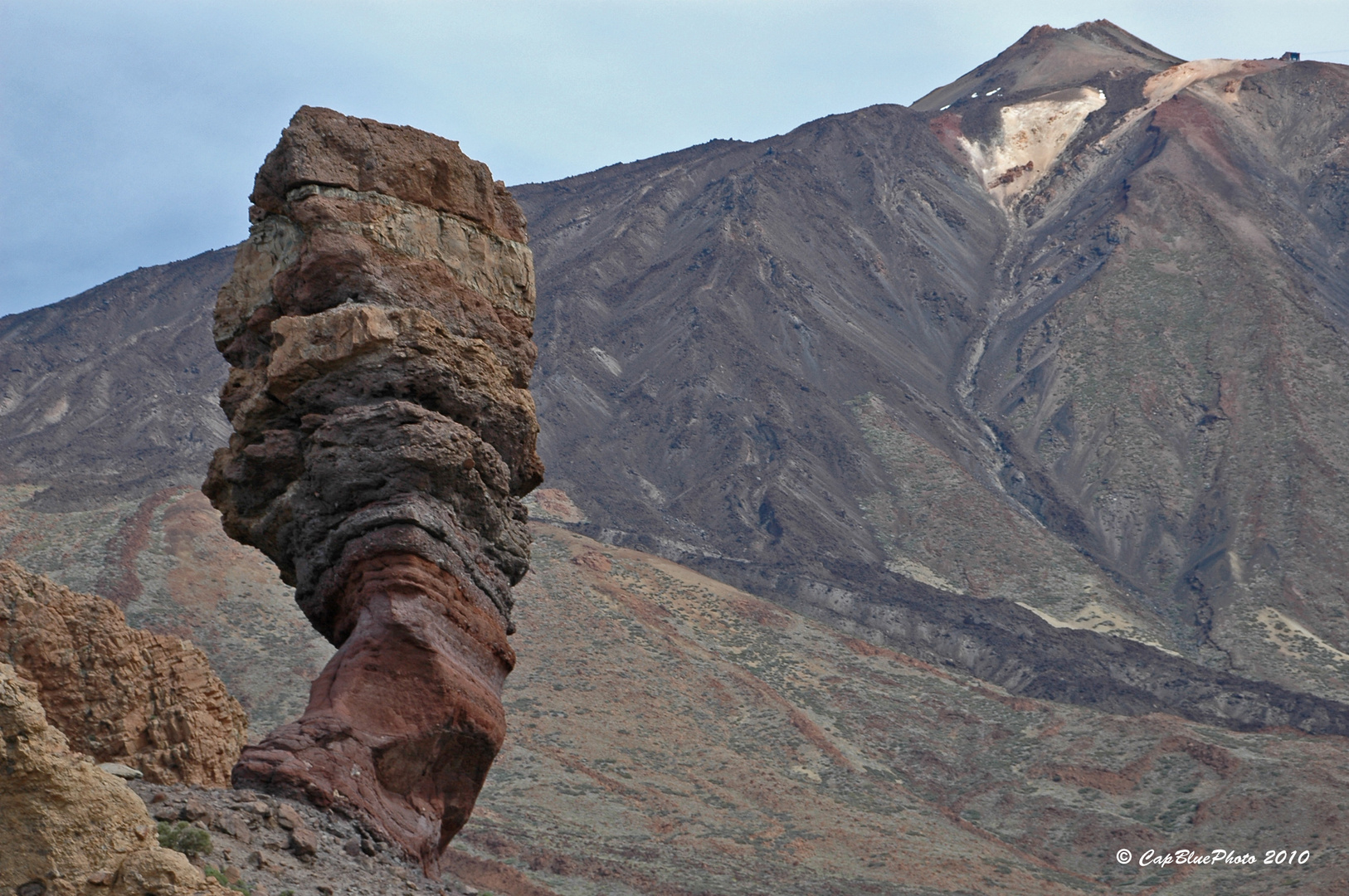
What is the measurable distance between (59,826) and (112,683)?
13.6 feet

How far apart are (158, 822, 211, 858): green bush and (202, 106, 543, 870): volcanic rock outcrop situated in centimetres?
165

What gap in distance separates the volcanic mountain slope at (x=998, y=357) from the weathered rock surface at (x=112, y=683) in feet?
189

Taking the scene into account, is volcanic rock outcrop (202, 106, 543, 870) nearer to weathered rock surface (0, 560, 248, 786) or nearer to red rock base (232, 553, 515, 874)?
red rock base (232, 553, 515, 874)

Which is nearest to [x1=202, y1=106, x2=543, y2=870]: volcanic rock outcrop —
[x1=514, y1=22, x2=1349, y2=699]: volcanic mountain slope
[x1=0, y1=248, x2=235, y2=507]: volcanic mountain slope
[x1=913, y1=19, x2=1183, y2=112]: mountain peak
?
[x1=0, y1=248, x2=235, y2=507]: volcanic mountain slope

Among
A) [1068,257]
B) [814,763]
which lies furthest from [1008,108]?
[814,763]

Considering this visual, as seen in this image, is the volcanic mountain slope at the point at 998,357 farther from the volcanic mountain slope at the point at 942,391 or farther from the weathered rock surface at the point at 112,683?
the weathered rock surface at the point at 112,683

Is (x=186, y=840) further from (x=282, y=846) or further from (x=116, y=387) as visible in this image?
(x=116, y=387)

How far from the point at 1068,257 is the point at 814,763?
268 ft

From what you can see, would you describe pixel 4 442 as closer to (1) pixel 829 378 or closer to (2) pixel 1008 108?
(1) pixel 829 378

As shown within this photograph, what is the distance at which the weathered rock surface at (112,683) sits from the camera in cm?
975

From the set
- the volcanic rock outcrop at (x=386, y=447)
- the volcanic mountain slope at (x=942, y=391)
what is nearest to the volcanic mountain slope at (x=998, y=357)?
the volcanic mountain slope at (x=942, y=391)

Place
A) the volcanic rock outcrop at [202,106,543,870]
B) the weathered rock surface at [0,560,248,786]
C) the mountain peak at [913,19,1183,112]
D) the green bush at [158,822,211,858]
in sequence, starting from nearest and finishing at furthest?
the green bush at [158,822,211,858] < the weathered rock surface at [0,560,248,786] < the volcanic rock outcrop at [202,106,543,870] < the mountain peak at [913,19,1183,112]

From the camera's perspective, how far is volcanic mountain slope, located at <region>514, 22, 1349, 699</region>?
3059 inches

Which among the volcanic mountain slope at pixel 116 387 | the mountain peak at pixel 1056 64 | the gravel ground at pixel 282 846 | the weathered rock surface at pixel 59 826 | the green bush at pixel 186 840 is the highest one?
the mountain peak at pixel 1056 64
